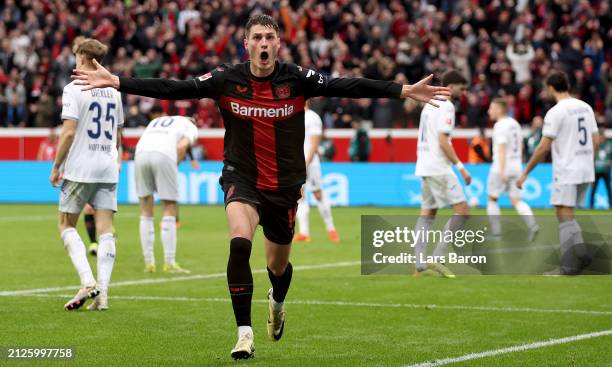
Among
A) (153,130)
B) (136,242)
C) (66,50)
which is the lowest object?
(136,242)

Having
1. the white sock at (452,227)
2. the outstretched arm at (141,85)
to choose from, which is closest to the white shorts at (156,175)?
the white sock at (452,227)

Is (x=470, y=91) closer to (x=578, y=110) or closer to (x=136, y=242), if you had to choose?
(x=136, y=242)

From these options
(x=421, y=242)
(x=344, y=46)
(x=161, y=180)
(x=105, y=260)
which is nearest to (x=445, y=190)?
(x=421, y=242)

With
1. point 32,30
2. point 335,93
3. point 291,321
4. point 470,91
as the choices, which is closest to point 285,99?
point 335,93

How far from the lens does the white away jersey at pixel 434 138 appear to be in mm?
13156

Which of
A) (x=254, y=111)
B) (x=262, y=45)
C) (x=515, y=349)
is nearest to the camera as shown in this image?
(x=262, y=45)

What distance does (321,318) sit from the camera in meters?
9.93

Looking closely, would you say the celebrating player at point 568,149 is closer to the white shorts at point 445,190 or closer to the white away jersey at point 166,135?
the white shorts at point 445,190

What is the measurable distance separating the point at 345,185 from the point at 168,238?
13.9 metres

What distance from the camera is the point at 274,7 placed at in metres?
35.1

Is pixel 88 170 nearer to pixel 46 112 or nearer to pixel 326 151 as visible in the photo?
pixel 326 151

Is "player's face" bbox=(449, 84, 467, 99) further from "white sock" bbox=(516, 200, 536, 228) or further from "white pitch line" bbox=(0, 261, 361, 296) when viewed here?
"white sock" bbox=(516, 200, 536, 228)

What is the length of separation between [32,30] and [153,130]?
2266 cm

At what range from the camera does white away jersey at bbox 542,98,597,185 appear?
43.8 ft
